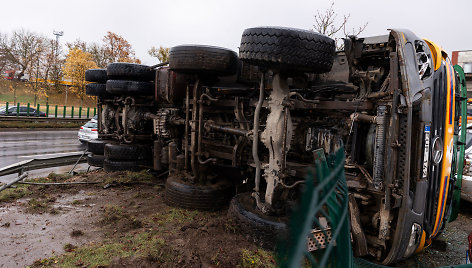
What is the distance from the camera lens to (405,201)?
2.83 metres

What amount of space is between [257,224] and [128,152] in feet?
13.4

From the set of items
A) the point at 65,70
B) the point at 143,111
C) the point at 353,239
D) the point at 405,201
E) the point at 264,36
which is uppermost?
the point at 65,70

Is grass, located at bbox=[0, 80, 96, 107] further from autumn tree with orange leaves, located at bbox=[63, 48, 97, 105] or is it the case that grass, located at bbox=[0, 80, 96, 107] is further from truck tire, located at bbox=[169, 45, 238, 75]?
truck tire, located at bbox=[169, 45, 238, 75]

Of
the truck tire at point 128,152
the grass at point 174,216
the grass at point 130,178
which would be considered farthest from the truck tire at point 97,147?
the grass at point 174,216

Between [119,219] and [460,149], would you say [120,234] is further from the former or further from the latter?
[460,149]

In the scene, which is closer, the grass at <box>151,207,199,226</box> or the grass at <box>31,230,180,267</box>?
the grass at <box>31,230,180,267</box>

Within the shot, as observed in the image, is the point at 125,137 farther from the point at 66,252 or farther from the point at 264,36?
the point at 264,36

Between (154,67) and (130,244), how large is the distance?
12.6 ft

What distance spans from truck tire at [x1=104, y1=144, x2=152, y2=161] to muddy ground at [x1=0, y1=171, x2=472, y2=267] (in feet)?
4.34

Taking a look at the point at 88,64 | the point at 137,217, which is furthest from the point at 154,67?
the point at 88,64

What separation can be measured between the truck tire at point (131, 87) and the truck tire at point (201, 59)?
226cm

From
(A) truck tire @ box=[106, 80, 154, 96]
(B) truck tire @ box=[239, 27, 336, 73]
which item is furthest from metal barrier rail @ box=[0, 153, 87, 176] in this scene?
(B) truck tire @ box=[239, 27, 336, 73]

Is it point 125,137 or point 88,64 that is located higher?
point 88,64

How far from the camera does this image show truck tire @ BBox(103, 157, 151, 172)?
6613mm
